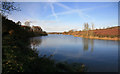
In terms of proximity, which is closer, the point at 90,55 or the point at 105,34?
the point at 90,55

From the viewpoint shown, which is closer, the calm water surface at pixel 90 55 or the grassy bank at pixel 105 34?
the calm water surface at pixel 90 55

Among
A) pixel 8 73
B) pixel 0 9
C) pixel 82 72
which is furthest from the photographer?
pixel 0 9

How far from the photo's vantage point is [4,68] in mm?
3740

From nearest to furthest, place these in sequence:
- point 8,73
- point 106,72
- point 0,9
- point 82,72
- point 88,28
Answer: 1. point 8,73
2. point 82,72
3. point 106,72
4. point 0,9
5. point 88,28

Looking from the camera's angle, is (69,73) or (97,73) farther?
(97,73)

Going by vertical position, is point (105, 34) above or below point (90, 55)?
above

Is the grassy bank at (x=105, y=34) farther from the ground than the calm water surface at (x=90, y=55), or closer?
farther from the ground

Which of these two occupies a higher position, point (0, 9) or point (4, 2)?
point (4, 2)

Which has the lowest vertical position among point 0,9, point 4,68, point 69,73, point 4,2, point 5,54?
point 69,73

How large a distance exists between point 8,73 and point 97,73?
18.4 feet

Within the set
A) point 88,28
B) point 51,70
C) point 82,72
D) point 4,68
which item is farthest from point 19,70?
point 88,28

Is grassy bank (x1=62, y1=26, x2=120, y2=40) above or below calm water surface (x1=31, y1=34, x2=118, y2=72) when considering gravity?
above

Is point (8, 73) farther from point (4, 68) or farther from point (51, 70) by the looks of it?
point (51, 70)

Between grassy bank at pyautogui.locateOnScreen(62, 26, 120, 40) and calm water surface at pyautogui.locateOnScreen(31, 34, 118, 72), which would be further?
grassy bank at pyautogui.locateOnScreen(62, 26, 120, 40)
